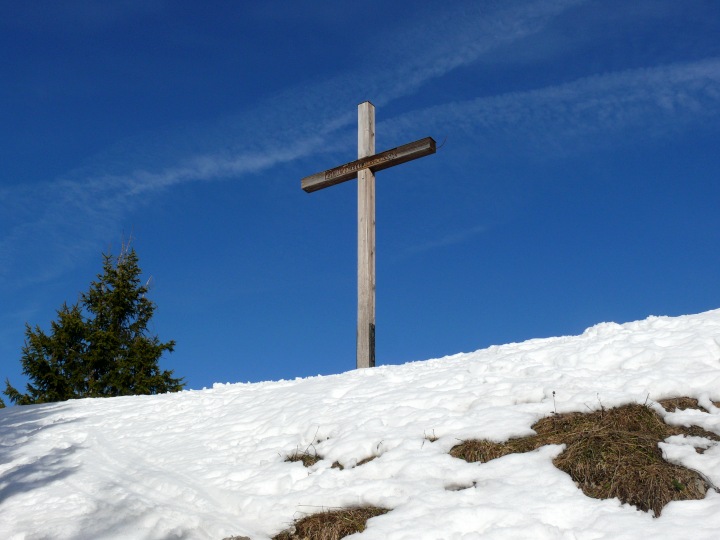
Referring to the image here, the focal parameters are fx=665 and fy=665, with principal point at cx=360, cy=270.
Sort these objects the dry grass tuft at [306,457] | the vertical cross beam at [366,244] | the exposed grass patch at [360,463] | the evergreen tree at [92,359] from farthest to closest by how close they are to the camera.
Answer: the evergreen tree at [92,359] < the vertical cross beam at [366,244] < the dry grass tuft at [306,457] < the exposed grass patch at [360,463]

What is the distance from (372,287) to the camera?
1272 centimetres

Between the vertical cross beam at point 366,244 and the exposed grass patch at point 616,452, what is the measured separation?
19.8ft

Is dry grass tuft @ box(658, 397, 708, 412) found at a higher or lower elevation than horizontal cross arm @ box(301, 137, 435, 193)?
lower

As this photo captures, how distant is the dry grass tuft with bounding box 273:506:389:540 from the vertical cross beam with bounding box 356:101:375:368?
6.59 m

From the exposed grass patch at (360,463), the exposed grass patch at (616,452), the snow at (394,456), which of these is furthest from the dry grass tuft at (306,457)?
the exposed grass patch at (616,452)

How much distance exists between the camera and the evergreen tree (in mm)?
22266

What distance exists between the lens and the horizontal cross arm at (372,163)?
508 inches

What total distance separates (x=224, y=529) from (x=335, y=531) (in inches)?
44.0

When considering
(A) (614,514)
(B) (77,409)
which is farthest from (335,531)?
(B) (77,409)

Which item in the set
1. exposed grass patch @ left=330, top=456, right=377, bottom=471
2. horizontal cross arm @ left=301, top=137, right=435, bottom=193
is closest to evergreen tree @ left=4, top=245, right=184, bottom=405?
horizontal cross arm @ left=301, top=137, right=435, bottom=193

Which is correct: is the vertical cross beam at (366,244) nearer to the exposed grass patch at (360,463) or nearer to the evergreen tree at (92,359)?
the exposed grass patch at (360,463)

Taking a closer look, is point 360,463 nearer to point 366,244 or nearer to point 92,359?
point 366,244

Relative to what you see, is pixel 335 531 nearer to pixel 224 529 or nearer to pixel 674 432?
pixel 224 529

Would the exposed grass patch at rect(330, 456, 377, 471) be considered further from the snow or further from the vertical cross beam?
the vertical cross beam
